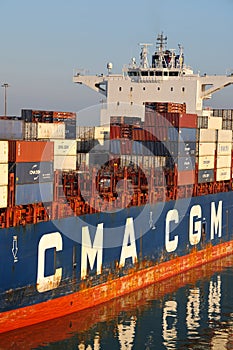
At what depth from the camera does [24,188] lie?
2300 cm

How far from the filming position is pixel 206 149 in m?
35.3

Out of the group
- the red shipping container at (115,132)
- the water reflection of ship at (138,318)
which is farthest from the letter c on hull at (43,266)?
the red shipping container at (115,132)

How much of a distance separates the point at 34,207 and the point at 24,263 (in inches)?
79.9

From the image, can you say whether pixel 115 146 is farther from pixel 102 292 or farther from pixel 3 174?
pixel 3 174

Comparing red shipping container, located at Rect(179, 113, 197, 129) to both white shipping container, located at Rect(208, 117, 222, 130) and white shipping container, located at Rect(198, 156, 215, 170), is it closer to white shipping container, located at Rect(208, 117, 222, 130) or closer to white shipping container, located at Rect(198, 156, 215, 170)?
white shipping container, located at Rect(198, 156, 215, 170)

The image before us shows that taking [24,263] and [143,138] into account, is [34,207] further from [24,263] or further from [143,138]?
[143,138]

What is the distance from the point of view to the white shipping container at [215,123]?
36.5m

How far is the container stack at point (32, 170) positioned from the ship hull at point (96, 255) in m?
1.07

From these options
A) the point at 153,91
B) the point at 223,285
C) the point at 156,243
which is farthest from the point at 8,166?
the point at 153,91

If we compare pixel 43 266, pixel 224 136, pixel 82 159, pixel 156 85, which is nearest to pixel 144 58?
pixel 156 85

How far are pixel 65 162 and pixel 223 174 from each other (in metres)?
13.5

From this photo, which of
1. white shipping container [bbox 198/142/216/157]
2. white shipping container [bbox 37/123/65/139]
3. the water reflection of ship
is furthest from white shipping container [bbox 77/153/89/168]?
white shipping container [bbox 198/142/216/157]

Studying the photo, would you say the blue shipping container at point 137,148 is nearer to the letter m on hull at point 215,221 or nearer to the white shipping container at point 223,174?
the white shipping container at point 223,174

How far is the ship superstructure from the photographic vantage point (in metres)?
41.1
